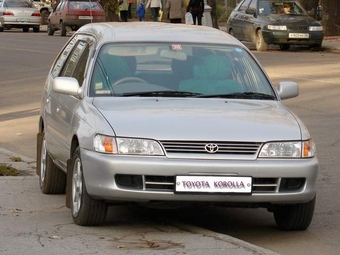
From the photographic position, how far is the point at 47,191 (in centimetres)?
961

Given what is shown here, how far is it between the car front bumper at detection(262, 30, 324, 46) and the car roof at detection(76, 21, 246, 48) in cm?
2053

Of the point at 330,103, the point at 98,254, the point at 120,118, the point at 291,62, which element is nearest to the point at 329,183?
the point at 120,118

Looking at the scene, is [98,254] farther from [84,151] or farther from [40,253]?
[84,151]

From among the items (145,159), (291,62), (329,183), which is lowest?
(291,62)

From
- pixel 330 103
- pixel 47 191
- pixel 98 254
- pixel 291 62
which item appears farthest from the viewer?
pixel 291 62

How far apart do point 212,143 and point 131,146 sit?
55cm

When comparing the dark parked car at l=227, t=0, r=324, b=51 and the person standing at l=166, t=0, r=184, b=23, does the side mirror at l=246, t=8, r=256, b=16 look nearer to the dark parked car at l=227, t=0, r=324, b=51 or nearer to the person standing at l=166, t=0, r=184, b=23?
the dark parked car at l=227, t=0, r=324, b=51

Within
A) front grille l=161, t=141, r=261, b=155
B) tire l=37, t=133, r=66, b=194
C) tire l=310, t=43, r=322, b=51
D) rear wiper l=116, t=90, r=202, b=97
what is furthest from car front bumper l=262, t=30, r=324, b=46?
front grille l=161, t=141, r=261, b=155

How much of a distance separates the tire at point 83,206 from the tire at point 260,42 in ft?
74.2

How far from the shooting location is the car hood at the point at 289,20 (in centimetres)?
3003

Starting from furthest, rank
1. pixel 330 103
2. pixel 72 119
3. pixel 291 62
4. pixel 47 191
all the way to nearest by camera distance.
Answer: pixel 291 62, pixel 330 103, pixel 47 191, pixel 72 119

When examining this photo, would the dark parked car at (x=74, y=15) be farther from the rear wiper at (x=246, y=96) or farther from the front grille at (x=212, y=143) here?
the front grille at (x=212, y=143)

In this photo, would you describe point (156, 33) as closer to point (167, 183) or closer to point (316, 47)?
point (167, 183)

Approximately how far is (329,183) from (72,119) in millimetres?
3154
